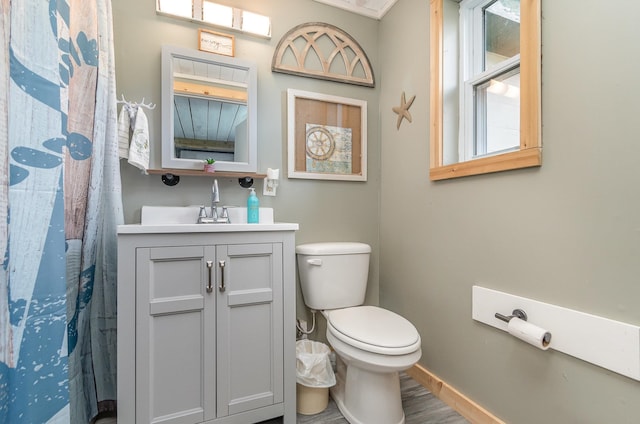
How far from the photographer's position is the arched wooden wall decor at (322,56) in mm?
1763

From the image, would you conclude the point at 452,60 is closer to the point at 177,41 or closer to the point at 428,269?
the point at 428,269

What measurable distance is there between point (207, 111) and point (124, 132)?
16.5 inches

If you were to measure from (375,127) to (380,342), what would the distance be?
1406mm

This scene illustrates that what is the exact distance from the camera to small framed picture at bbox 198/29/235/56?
1582 mm

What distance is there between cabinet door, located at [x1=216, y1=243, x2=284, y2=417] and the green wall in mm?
849

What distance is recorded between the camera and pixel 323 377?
140cm

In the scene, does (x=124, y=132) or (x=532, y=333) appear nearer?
(x=532, y=333)

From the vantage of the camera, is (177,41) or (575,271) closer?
(575,271)

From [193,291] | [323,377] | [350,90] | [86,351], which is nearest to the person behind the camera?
[193,291]

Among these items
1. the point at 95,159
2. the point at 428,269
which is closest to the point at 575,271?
the point at 428,269

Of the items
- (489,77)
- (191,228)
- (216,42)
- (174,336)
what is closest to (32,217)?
(191,228)

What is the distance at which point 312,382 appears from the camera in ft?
4.51

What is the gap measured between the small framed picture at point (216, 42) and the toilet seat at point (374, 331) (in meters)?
1.57

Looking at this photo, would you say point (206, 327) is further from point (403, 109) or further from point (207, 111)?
point (403, 109)
